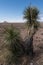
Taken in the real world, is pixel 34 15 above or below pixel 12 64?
above

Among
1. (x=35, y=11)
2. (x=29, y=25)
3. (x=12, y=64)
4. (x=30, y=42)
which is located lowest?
(x=12, y=64)

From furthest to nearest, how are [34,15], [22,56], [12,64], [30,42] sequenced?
[34,15]
[30,42]
[22,56]
[12,64]

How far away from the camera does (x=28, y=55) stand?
43.7 ft

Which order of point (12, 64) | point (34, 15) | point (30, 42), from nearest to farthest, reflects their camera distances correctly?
point (12, 64), point (30, 42), point (34, 15)

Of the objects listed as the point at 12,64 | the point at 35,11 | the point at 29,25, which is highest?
the point at 35,11

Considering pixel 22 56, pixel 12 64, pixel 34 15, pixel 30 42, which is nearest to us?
pixel 12 64

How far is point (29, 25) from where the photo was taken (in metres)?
15.3

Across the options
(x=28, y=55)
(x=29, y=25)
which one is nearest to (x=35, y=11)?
(x=29, y=25)

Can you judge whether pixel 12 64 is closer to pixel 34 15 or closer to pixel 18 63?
pixel 18 63

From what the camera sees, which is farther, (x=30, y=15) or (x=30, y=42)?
(x=30, y=15)

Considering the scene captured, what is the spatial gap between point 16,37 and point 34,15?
3.72 meters

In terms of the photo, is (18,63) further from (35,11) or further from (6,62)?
(35,11)

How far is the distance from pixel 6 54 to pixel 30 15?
15.1 feet


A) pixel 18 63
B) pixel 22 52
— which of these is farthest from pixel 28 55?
pixel 18 63
